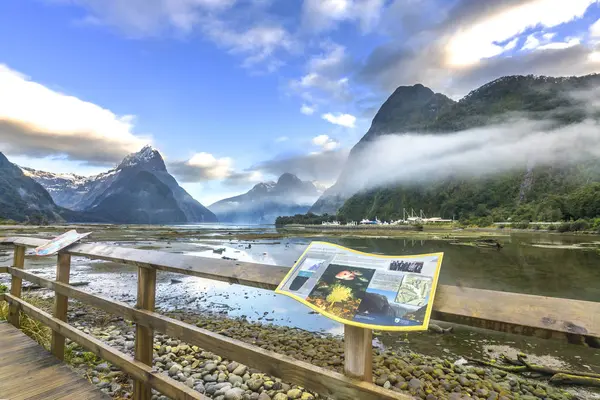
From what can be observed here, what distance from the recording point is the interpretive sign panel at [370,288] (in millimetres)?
1528

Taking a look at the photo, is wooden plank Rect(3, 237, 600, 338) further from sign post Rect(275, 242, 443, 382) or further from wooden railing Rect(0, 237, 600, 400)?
sign post Rect(275, 242, 443, 382)

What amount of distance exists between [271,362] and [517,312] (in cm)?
142

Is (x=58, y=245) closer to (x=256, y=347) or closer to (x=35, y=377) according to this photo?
(x=35, y=377)

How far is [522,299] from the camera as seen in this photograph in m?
1.48

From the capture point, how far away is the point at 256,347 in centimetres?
224

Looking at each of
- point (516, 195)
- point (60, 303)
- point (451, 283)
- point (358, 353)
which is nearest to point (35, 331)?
point (60, 303)

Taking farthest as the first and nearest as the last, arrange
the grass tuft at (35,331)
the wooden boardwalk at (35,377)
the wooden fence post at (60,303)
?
1. the grass tuft at (35,331)
2. the wooden fence post at (60,303)
3. the wooden boardwalk at (35,377)

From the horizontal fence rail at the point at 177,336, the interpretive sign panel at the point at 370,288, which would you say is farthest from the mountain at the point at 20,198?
the interpretive sign panel at the point at 370,288

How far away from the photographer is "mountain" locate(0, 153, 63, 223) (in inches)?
5266

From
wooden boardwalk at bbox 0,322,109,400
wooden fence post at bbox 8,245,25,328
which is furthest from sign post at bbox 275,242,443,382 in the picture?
wooden fence post at bbox 8,245,25,328

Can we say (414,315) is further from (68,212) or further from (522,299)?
(68,212)

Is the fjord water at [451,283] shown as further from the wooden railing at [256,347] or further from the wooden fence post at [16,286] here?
the wooden railing at [256,347]

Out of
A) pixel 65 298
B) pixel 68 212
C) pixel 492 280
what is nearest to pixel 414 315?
pixel 65 298

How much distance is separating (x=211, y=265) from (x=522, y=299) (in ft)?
6.86
